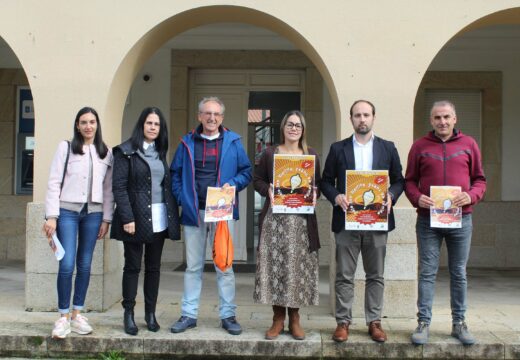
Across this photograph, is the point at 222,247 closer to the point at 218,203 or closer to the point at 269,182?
the point at 218,203

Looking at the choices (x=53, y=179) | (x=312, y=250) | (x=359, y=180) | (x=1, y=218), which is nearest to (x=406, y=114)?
(x=359, y=180)

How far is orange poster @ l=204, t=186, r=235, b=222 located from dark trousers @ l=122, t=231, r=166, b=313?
449 millimetres

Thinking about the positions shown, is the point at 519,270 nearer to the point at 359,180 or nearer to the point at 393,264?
the point at 393,264

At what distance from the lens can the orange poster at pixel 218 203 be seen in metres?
4.82

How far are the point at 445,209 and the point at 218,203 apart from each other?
1820mm

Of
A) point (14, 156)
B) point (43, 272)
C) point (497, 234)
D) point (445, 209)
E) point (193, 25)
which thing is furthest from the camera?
point (14, 156)

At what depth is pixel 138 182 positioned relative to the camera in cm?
484

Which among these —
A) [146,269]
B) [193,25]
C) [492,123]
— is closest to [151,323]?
[146,269]

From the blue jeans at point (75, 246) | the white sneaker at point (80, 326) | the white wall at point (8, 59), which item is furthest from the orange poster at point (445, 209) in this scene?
the white wall at point (8, 59)

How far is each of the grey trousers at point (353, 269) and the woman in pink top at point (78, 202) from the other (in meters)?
1.98

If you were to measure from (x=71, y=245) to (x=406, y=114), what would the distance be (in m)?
3.27

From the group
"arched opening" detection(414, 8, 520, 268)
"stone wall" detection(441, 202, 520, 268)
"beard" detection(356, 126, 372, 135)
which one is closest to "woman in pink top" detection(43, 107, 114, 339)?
"beard" detection(356, 126, 372, 135)

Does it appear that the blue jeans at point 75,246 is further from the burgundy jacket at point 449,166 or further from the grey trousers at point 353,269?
the burgundy jacket at point 449,166

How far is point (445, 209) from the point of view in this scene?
→ 464cm
